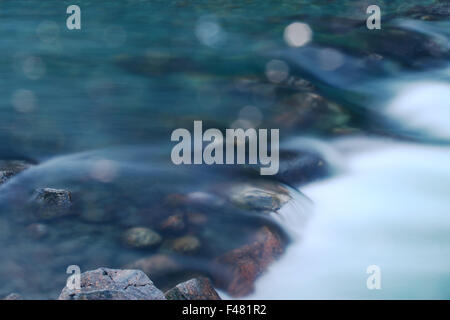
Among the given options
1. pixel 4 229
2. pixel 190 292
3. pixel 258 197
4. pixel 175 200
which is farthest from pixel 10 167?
pixel 190 292

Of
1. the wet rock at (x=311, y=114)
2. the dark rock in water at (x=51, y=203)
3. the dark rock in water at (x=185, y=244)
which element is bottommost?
the dark rock in water at (x=185, y=244)

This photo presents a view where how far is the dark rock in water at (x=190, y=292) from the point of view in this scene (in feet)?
11.4

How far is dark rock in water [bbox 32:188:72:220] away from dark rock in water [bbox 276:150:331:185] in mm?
2482

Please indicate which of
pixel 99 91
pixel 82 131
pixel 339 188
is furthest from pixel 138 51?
pixel 339 188

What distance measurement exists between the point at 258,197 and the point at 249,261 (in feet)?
3.15

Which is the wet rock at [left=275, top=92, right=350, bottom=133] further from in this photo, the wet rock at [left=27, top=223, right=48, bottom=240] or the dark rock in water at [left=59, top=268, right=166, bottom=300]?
the dark rock in water at [left=59, top=268, right=166, bottom=300]

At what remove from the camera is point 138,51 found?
1056 centimetres

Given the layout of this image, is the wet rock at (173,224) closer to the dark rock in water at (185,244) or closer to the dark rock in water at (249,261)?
the dark rock in water at (185,244)

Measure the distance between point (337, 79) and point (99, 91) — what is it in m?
4.63

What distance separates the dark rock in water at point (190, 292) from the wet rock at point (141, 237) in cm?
107

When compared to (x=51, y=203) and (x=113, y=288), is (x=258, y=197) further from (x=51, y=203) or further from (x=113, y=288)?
(x=113, y=288)

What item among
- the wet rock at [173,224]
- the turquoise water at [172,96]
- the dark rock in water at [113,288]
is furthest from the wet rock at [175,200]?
the dark rock in water at [113,288]
